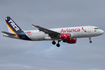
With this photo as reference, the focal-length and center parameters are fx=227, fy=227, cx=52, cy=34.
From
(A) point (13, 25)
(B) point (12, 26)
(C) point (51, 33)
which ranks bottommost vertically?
(C) point (51, 33)

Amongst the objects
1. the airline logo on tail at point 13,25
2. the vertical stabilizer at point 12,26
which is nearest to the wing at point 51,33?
the vertical stabilizer at point 12,26

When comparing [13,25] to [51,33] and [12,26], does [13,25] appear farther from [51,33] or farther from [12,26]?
[51,33]

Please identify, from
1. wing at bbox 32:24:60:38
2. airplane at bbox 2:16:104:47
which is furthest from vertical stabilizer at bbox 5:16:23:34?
wing at bbox 32:24:60:38

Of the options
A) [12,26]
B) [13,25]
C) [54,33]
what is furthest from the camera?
[13,25]

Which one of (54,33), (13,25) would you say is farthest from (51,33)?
(13,25)

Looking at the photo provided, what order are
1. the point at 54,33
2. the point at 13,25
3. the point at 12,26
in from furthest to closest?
the point at 13,25 < the point at 12,26 < the point at 54,33

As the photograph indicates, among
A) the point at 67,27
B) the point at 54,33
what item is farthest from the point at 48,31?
the point at 67,27

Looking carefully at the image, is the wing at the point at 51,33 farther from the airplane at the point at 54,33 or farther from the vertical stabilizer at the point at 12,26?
the vertical stabilizer at the point at 12,26

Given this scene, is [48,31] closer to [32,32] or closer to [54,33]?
[54,33]

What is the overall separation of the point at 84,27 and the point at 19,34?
730 inches

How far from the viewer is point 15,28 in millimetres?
66750

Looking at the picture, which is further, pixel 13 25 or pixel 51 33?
pixel 13 25

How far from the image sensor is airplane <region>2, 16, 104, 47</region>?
5950 centimetres

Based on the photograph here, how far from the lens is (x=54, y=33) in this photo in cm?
6025
